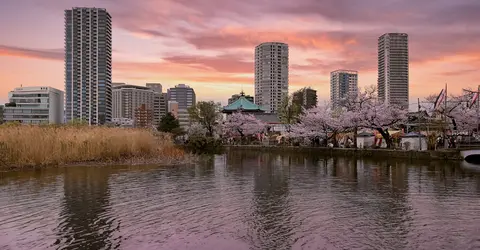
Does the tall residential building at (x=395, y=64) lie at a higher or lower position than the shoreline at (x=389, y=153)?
higher

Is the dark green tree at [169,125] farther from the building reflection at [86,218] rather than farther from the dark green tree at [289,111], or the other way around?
the building reflection at [86,218]

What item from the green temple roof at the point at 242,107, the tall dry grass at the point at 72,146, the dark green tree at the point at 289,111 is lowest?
the tall dry grass at the point at 72,146

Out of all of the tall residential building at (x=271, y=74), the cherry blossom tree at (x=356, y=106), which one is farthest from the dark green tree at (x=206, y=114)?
the tall residential building at (x=271, y=74)

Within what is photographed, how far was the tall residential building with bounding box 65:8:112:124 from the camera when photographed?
122000 mm

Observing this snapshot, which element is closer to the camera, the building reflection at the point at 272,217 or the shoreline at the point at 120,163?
the building reflection at the point at 272,217

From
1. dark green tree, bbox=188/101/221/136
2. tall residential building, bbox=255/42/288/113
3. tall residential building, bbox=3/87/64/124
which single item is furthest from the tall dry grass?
tall residential building, bbox=255/42/288/113

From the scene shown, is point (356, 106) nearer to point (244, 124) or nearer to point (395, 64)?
point (244, 124)

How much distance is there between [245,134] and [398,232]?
217 ft

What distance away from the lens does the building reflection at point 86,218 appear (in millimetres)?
8702

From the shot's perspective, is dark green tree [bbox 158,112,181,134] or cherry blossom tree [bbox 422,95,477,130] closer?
cherry blossom tree [bbox 422,95,477,130]

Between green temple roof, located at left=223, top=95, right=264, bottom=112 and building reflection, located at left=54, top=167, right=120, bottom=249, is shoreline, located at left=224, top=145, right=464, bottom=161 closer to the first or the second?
building reflection, located at left=54, top=167, right=120, bottom=249

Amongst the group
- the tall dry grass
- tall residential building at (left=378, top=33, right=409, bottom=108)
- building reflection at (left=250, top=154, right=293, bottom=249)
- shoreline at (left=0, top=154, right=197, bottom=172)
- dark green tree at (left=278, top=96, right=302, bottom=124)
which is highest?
tall residential building at (left=378, top=33, right=409, bottom=108)

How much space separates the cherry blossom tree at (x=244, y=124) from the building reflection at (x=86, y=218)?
5624 cm

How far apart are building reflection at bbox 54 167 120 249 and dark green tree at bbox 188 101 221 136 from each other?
58.9 metres
